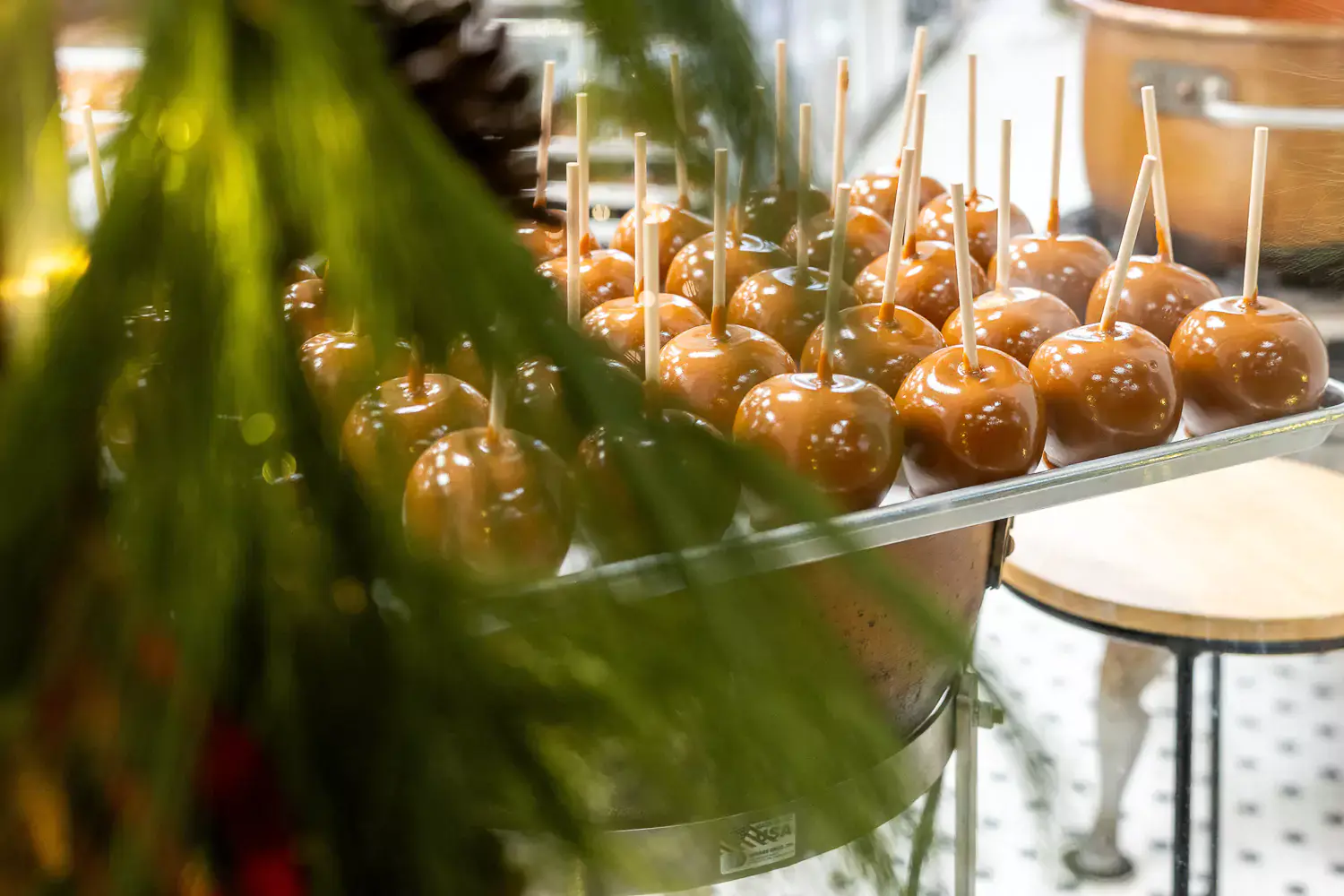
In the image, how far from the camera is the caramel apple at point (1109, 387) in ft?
1.92

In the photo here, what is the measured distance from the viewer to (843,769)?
0.37 feet

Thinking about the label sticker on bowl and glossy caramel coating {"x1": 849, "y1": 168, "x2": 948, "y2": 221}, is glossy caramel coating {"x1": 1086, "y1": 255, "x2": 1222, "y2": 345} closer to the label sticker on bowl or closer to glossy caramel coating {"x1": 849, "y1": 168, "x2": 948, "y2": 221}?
glossy caramel coating {"x1": 849, "y1": 168, "x2": 948, "y2": 221}

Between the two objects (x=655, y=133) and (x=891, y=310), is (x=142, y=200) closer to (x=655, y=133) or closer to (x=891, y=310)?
(x=655, y=133)

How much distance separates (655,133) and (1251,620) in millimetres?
951

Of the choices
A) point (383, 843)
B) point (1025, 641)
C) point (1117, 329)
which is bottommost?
point (1025, 641)

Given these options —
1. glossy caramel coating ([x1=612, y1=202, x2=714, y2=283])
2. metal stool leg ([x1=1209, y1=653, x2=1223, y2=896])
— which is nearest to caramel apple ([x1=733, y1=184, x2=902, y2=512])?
glossy caramel coating ([x1=612, y1=202, x2=714, y2=283])

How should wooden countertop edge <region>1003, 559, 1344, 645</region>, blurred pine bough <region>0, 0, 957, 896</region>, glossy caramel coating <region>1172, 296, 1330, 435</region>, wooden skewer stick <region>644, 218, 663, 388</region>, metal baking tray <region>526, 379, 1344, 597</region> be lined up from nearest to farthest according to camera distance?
blurred pine bough <region>0, 0, 957, 896</region> → wooden skewer stick <region>644, 218, 663, 388</region> → metal baking tray <region>526, 379, 1344, 597</region> → glossy caramel coating <region>1172, 296, 1330, 435</region> → wooden countertop edge <region>1003, 559, 1344, 645</region>

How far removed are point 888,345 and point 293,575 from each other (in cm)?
53

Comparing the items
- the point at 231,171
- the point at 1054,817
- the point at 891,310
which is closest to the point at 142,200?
the point at 231,171

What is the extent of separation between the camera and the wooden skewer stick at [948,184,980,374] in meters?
0.54

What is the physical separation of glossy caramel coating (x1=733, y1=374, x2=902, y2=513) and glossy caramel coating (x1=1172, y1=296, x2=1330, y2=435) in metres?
0.19

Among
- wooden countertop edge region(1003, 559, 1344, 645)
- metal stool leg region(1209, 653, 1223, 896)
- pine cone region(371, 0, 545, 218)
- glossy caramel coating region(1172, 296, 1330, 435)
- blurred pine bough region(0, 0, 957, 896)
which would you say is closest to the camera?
blurred pine bough region(0, 0, 957, 896)

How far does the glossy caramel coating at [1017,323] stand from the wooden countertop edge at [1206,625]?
37cm

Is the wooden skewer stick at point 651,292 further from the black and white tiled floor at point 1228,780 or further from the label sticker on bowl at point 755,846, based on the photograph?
the black and white tiled floor at point 1228,780
